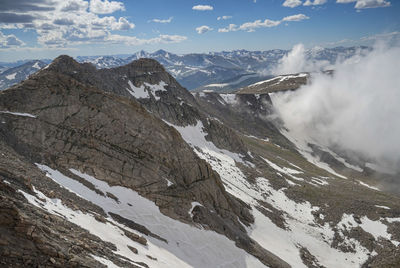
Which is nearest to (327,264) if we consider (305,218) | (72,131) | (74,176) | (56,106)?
(305,218)

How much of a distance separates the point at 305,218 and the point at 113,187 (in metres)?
43.5

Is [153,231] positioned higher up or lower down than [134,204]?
lower down

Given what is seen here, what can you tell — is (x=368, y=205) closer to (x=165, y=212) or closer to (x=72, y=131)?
(x=165, y=212)

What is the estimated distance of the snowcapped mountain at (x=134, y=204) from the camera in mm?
18594

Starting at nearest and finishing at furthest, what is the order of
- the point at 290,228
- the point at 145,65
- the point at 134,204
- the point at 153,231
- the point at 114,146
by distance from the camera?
the point at 153,231 < the point at 134,204 < the point at 114,146 < the point at 290,228 < the point at 145,65

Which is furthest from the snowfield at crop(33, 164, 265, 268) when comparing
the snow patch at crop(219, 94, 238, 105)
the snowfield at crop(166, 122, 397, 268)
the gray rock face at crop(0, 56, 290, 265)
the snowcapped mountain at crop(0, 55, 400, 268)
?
the snow patch at crop(219, 94, 238, 105)

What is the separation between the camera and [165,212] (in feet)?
113

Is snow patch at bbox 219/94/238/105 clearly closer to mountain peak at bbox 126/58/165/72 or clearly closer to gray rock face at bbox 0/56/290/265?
mountain peak at bbox 126/58/165/72

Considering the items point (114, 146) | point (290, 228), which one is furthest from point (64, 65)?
point (290, 228)

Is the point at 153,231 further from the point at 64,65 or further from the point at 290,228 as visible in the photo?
the point at 64,65

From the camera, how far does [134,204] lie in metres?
32.4

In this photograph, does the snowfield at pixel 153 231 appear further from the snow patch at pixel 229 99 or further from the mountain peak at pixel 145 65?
the snow patch at pixel 229 99

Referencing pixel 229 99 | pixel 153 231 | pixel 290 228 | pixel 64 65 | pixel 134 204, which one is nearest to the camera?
pixel 153 231

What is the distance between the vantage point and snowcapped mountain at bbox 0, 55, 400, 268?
18.6 meters
